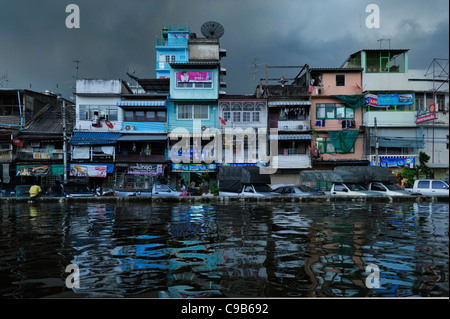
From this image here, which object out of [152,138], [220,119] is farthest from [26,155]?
[220,119]

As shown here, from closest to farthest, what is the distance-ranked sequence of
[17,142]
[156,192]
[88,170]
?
[156,192] → [17,142] → [88,170]

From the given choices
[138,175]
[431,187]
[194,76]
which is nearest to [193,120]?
[194,76]

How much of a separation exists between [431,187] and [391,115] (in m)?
12.9

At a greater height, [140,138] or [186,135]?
[186,135]

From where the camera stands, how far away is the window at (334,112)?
3222cm

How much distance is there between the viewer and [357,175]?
2316cm

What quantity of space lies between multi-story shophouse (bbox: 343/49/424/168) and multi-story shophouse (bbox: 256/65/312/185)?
5.59 m

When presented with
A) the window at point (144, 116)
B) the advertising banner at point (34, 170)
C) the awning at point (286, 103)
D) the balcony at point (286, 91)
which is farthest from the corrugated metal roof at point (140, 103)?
the balcony at point (286, 91)

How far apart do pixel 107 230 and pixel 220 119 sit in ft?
73.8

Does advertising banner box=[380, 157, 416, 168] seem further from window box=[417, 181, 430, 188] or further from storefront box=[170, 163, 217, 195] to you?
storefront box=[170, 163, 217, 195]

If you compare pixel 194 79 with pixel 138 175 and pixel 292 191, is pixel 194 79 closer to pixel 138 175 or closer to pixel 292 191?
pixel 138 175

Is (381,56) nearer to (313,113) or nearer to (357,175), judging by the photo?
(313,113)

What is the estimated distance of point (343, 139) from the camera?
1254 inches

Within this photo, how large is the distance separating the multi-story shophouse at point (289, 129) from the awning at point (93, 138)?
1439 centimetres
